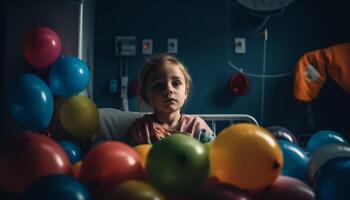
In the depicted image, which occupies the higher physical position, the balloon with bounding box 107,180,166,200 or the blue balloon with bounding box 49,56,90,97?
the blue balloon with bounding box 49,56,90,97

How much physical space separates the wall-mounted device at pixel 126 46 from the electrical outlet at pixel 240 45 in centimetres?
96

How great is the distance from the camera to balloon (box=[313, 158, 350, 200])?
45.1 inches

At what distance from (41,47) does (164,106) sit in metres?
1.04

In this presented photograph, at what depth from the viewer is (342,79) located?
3.39 metres

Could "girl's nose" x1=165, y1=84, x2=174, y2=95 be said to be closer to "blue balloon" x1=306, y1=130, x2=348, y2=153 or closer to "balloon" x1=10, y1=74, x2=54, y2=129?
"balloon" x1=10, y1=74, x2=54, y2=129

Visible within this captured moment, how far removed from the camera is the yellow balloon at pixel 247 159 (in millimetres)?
1077

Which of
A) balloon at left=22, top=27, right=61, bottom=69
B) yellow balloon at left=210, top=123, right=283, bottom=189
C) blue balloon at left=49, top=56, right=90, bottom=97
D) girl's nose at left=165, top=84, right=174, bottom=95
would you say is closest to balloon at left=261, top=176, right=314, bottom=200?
yellow balloon at left=210, top=123, right=283, bottom=189

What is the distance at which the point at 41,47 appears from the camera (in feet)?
8.46

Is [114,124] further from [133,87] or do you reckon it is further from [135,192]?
Answer: [135,192]

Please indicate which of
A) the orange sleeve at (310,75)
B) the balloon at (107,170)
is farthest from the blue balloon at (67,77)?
the orange sleeve at (310,75)

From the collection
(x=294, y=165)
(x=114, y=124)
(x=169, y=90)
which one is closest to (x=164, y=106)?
(x=169, y=90)

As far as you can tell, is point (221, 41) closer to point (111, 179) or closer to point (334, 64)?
point (334, 64)

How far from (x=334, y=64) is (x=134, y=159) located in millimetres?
2727

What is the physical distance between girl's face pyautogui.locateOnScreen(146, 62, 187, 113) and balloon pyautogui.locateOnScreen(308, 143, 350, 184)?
34.2 inches
